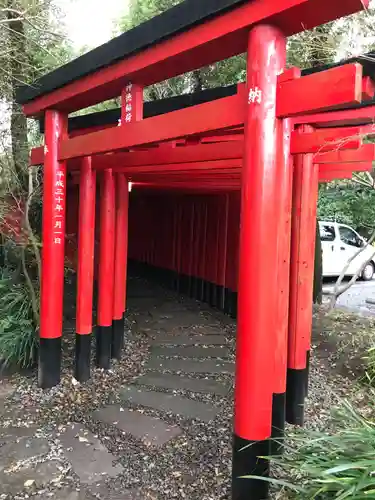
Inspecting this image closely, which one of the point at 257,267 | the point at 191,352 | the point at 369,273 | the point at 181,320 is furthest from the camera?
the point at 369,273

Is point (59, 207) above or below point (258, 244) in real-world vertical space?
above

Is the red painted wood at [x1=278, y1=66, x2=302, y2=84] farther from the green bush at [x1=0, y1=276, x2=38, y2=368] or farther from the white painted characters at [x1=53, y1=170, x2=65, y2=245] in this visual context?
the green bush at [x1=0, y1=276, x2=38, y2=368]

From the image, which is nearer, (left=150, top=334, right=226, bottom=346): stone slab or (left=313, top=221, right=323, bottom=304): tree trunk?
(left=150, top=334, right=226, bottom=346): stone slab

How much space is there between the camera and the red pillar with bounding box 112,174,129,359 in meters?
5.45

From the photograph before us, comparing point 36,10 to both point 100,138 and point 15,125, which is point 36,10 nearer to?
point 15,125

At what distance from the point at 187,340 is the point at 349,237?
24.8 ft

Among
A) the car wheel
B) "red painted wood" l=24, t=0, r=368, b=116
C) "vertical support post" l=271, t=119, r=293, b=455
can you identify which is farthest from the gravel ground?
the car wheel

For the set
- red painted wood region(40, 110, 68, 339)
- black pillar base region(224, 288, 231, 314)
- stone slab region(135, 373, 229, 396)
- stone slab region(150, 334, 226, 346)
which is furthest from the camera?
black pillar base region(224, 288, 231, 314)

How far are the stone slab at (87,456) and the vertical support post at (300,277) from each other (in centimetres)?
164

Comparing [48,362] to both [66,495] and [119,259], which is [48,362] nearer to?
[119,259]

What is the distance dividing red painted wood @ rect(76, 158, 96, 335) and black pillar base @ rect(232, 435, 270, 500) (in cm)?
273

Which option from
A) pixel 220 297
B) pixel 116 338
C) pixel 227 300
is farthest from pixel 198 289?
pixel 116 338

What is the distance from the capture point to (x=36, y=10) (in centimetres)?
542

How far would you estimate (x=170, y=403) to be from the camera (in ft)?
14.4
